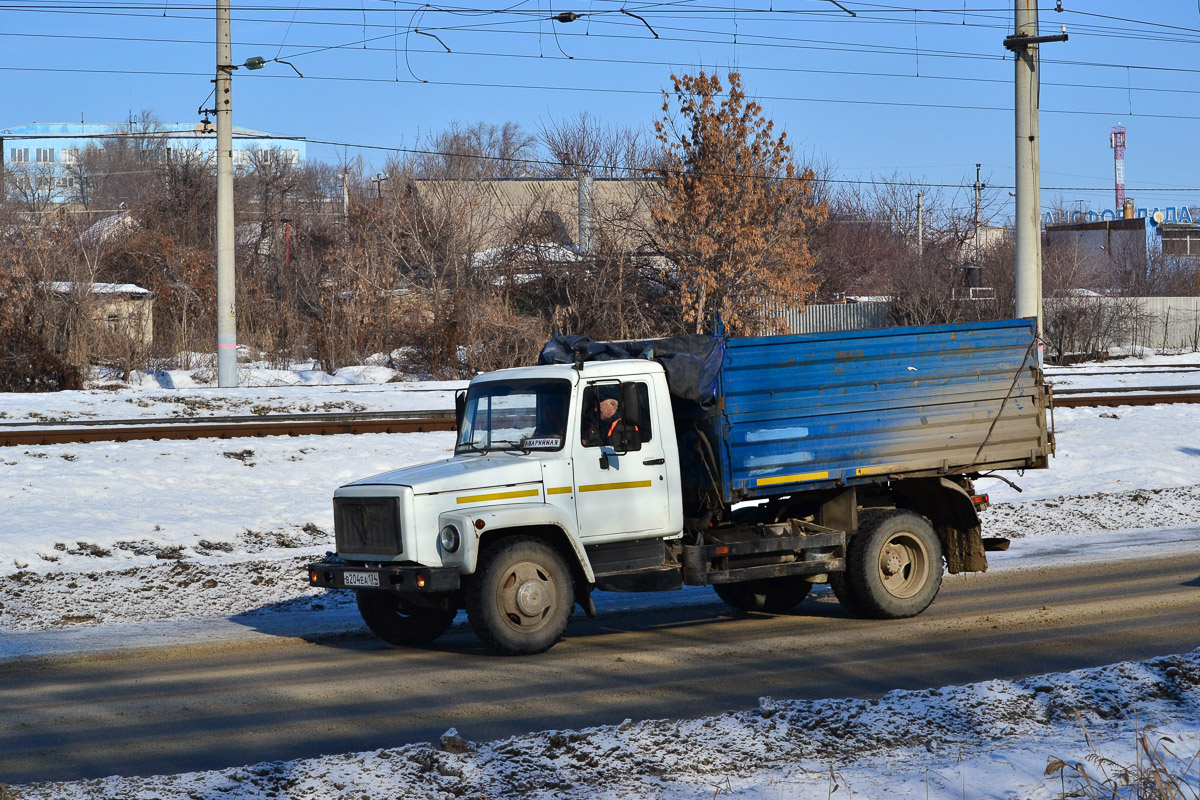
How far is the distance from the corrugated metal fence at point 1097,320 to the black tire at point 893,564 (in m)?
35.6

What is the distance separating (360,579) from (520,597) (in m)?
1.20

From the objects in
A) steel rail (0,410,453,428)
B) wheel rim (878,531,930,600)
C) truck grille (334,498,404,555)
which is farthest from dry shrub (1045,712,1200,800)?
steel rail (0,410,453,428)

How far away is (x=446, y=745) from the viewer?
6410 millimetres

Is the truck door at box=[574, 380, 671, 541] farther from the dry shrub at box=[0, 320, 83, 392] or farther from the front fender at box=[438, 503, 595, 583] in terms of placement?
the dry shrub at box=[0, 320, 83, 392]

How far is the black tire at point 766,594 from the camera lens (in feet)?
36.1

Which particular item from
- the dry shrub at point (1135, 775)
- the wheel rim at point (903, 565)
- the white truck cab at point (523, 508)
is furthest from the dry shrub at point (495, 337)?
the dry shrub at point (1135, 775)

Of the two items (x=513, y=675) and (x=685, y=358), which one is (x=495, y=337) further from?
(x=513, y=675)

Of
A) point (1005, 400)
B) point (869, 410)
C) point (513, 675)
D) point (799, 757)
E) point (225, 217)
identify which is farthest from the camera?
point (225, 217)

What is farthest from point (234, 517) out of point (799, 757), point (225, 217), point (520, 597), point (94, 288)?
point (94, 288)

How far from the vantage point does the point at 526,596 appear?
352 inches

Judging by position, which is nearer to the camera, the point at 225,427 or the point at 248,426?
the point at 225,427

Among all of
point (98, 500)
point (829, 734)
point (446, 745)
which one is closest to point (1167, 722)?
point (829, 734)

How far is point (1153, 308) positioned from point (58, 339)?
40.3 m

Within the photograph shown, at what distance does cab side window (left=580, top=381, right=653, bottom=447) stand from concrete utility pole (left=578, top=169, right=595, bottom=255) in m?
32.9
